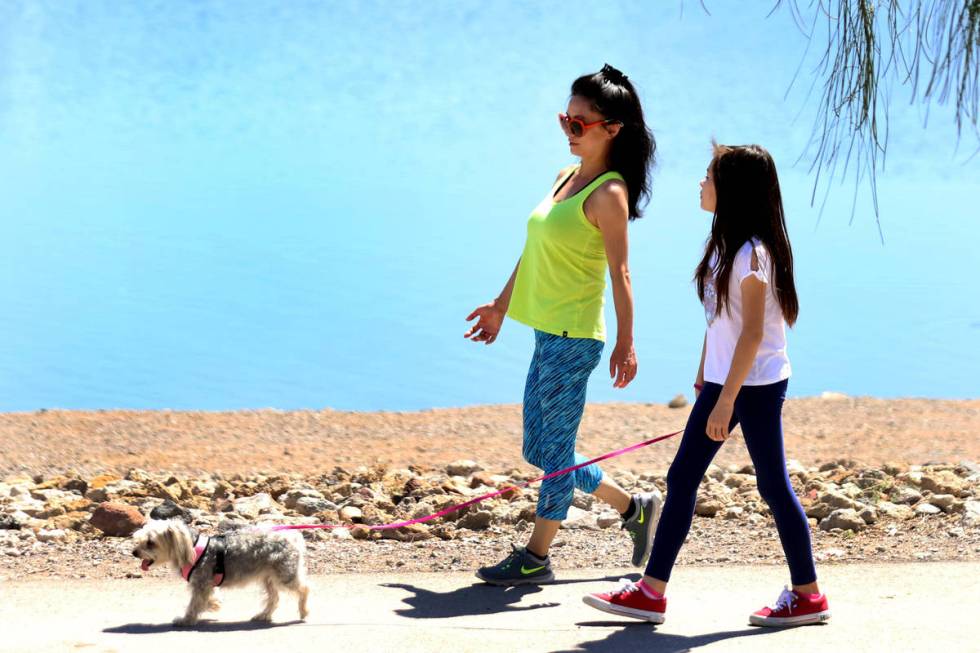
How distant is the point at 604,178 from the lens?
517 centimetres

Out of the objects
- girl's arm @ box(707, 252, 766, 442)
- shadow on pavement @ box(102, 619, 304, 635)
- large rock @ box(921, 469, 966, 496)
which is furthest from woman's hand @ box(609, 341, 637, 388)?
large rock @ box(921, 469, 966, 496)

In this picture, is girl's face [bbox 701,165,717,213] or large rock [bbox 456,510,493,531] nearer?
girl's face [bbox 701,165,717,213]

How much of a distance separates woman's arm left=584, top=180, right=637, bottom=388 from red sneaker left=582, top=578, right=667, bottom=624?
865 millimetres

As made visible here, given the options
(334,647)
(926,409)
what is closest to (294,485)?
(334,647)

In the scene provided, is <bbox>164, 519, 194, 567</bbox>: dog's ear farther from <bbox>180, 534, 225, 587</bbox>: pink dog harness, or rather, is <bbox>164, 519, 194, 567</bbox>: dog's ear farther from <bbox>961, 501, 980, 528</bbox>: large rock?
<bbox>961, 501, 980, 528</bbox>: large rock

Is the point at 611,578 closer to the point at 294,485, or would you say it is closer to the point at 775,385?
the point at 775,385

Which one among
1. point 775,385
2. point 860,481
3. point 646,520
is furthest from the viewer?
point 860,481

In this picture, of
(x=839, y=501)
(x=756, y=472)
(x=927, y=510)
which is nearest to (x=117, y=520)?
(x=756, y=472)

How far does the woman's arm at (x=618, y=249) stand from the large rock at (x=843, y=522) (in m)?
2.42

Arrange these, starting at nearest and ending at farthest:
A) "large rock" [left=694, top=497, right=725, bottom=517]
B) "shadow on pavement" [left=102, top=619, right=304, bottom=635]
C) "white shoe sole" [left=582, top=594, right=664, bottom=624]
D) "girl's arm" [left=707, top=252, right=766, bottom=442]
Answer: "girl's arm" [left=707, top=252, right=766, bottom=442]
"white shoe sole" [left=582, top=594, right=664, bottom=624]
"shadow on pavement" [left=102, top=619, right=304, bottom=635]
"large rock" [left=694, top=497, right=725, bottom=517]

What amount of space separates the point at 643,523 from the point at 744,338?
1.62 metres

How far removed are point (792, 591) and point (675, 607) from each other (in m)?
0.57

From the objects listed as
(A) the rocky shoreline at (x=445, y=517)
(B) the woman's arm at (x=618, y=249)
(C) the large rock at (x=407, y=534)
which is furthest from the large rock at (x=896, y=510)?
(B) the woman's arm at (x=618, y=249)

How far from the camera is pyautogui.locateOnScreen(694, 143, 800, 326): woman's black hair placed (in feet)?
15.1
